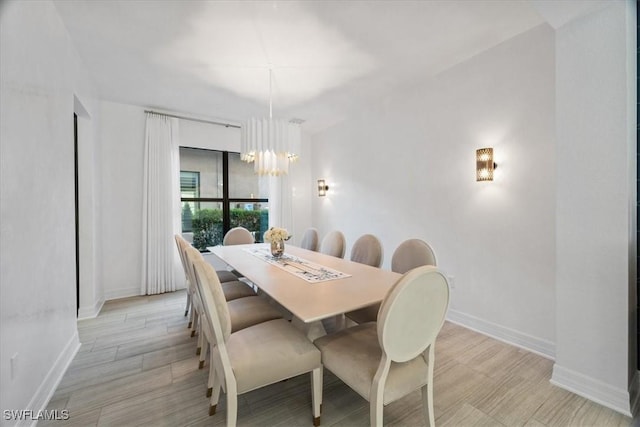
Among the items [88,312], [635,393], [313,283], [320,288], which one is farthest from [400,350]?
[88,312]

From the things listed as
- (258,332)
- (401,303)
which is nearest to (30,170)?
(258,332)

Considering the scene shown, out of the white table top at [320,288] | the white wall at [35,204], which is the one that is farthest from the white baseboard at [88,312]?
the white table top at [320,288]

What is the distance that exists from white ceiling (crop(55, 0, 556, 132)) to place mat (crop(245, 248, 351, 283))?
197 cm

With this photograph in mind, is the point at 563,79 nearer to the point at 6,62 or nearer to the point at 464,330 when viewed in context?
the point at 464,330

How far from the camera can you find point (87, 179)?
3119mm

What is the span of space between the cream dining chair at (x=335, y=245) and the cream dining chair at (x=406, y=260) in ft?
2.82

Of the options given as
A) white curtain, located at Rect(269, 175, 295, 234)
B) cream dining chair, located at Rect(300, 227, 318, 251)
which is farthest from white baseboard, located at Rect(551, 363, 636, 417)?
white curtain, located at Rect(269, 175, 295, 234)

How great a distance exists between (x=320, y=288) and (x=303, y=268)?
1.87 ft

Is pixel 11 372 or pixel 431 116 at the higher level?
pixel 431 116

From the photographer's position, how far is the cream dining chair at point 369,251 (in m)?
2.69

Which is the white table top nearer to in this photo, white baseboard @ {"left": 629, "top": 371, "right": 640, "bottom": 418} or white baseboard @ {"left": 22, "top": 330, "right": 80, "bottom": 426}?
white baseboard @ {"left": 22, "top": 330, "right": 80, "bottom": 426}

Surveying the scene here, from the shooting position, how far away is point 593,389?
1762mm

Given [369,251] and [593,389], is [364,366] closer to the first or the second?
[369,251]

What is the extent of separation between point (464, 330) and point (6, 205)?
11.8 ft
